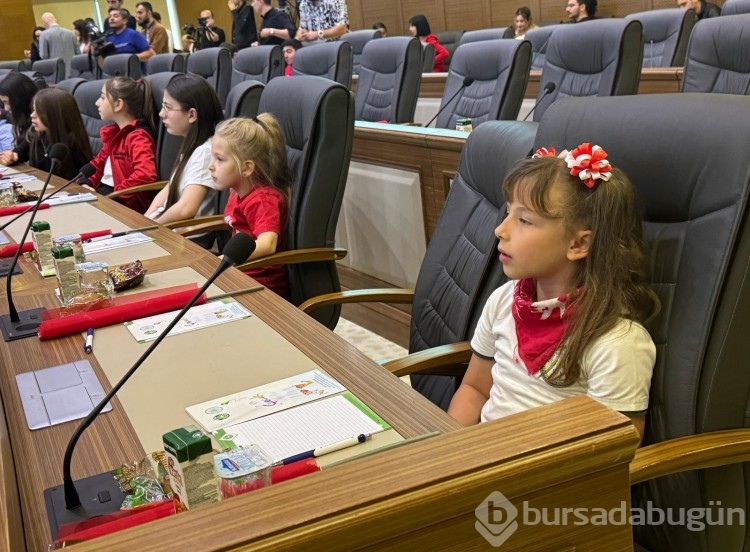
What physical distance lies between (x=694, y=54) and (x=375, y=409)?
234 cm

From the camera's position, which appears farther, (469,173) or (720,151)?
(469,173)

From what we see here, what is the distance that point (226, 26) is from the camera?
48.4 feet

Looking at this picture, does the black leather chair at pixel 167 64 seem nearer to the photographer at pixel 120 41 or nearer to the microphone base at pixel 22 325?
the photographer at pixel 120 41

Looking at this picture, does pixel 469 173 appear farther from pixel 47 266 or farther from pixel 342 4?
pixel 342 4

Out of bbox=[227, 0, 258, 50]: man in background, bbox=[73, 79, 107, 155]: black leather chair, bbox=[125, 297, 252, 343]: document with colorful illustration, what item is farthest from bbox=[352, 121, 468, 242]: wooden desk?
bbox=[227, 0, 258, 50]: man in background

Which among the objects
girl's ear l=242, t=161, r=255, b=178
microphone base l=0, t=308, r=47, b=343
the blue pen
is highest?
girl's ear l=242, t=161, r=255, b=178

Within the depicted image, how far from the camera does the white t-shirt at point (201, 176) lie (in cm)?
298

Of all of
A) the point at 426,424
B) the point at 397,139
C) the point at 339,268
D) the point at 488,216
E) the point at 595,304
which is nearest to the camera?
the point at 426,424

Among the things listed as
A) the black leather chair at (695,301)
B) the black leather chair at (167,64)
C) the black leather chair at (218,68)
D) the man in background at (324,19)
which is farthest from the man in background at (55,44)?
the black leather chair at (695,301)

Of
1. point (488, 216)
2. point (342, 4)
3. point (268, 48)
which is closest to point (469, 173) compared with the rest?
point (488, 216)

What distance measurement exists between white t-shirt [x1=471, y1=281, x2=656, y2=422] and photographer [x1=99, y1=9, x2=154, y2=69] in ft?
22.0

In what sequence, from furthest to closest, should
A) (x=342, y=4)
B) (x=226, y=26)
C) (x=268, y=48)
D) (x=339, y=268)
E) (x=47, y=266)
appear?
(x=226, y=26) < (x=342, y=4) < (x=268, y=48) < (x=339, y=268) < (x=47, y=266)

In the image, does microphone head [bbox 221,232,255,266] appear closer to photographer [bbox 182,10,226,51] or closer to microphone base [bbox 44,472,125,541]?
microphone base [bbox 44,472,125,541]

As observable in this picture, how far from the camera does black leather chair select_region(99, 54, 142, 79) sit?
6.20m
